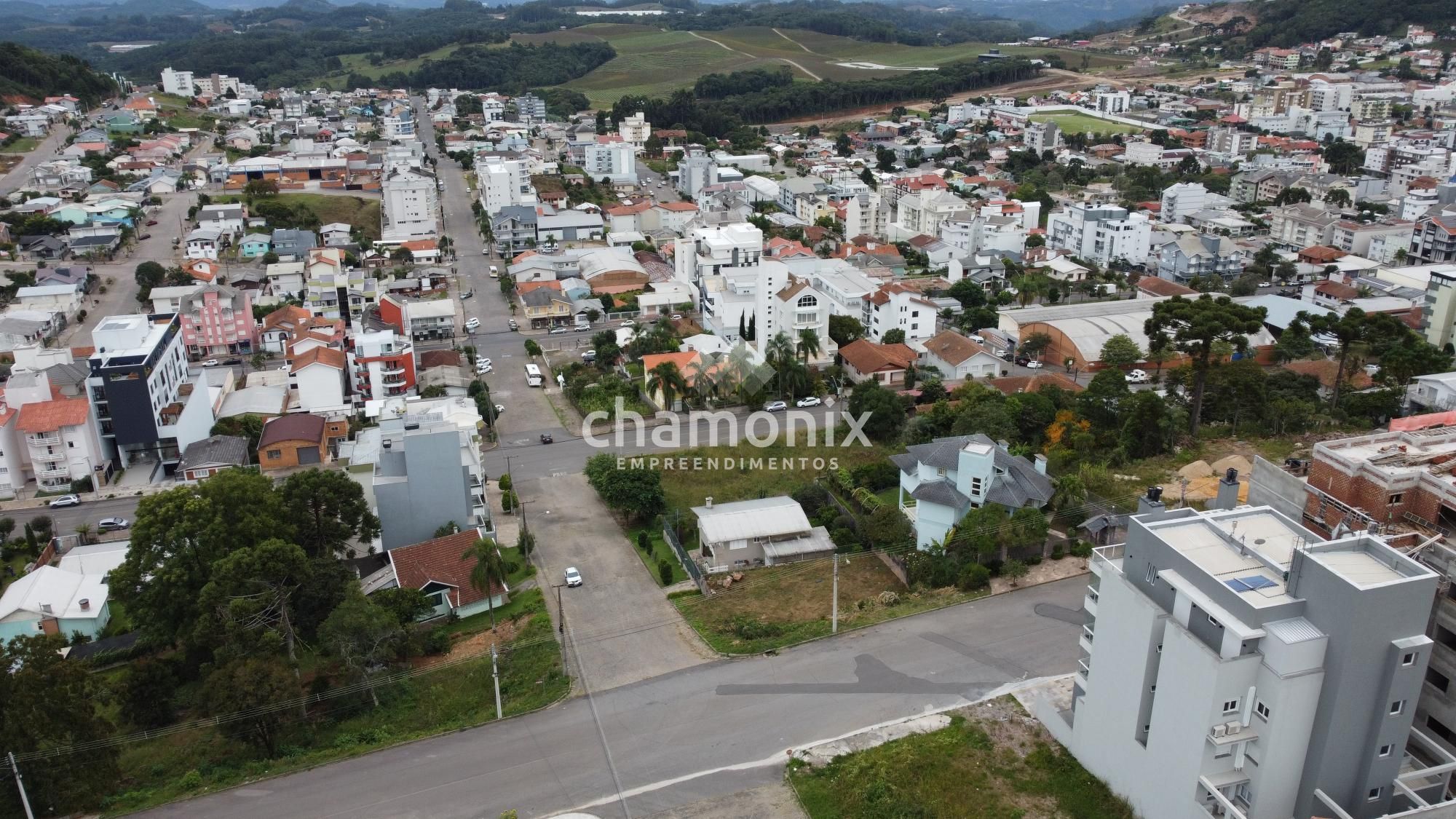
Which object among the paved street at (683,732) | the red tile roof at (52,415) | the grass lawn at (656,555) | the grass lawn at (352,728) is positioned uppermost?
the red tile roof at (52,415)

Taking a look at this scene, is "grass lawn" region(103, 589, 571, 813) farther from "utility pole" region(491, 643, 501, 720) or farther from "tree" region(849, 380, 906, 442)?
"tree" region(849, 380, 906, 442)

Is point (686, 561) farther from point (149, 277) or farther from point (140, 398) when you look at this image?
point (149, 277)

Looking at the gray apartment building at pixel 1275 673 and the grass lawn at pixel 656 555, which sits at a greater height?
the gray apartment building at pixel 1275 673

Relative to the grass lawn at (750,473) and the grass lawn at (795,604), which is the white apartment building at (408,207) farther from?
the grass lawn at (795,604)

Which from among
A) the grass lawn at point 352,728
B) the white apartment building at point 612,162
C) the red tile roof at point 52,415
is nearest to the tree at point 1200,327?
the grass lawn at point 352,728

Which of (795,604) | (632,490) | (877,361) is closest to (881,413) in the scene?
(877,361)

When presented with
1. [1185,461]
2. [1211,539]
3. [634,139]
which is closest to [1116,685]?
[1211,539]
